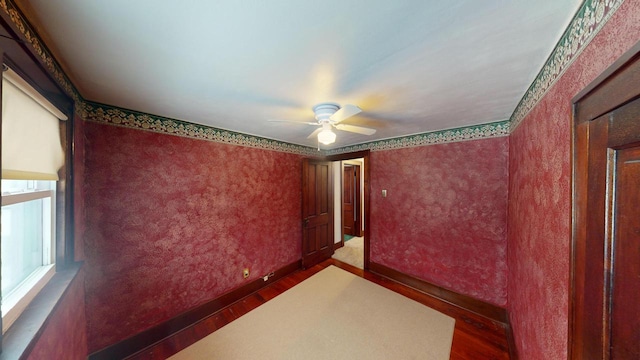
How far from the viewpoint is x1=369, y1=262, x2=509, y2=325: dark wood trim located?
2188 mm

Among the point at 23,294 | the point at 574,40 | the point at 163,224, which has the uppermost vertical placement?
the point at 574,40

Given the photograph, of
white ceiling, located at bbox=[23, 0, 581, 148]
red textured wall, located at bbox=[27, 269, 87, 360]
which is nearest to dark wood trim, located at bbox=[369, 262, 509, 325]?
white ceiling, located at bbox=[23, 0, 581, 148]

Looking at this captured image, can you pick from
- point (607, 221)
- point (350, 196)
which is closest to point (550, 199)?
point (607, 221)

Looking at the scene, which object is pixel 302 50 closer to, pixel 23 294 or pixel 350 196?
pixel 23 294

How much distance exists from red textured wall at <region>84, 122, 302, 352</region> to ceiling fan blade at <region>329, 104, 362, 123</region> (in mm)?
1562

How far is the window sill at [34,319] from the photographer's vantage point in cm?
75

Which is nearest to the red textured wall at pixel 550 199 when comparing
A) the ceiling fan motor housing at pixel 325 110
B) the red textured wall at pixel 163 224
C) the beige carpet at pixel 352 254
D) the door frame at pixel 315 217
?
the ceiling fan motor housing at pixel 325 110

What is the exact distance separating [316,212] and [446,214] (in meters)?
2.06

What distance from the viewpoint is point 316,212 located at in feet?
11.8

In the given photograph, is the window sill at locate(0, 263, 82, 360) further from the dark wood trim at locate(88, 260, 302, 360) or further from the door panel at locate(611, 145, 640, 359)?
the door panel at locate(611, 145, 640, 359)

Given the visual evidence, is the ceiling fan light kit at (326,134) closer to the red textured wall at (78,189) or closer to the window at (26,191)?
the window at (26,191)

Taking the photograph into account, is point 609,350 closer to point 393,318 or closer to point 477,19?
point 477,19

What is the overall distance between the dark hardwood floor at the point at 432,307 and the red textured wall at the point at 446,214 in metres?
0.25

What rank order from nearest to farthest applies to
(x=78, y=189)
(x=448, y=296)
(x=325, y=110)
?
(x=78, y=189) → (x=325, y=110) → (x=448, y=296)
